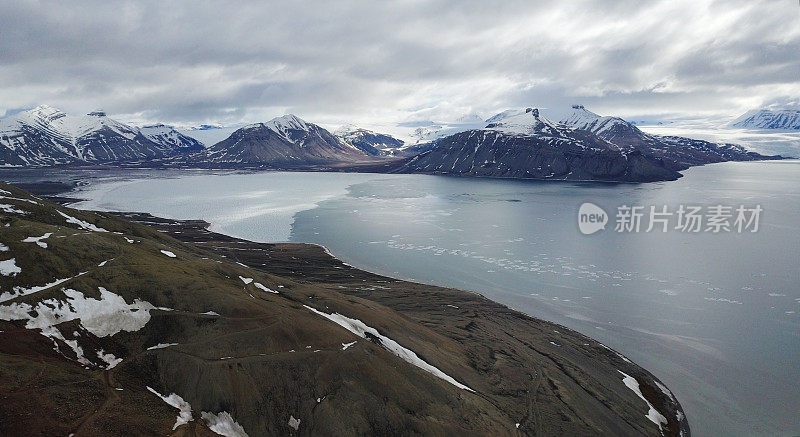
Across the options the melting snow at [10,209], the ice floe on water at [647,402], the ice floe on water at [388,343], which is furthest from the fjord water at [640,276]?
the melting snow at [10,209]

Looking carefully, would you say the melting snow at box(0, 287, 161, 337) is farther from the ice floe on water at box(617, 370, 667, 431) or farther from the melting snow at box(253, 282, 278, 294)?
the ice floe on water at box(617, 370, 667, 431)

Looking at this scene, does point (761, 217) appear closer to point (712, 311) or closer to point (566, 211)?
point (566, 211)

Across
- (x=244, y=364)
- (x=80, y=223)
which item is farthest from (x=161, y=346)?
(x=80, y=223)

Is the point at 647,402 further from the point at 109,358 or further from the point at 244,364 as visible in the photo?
the point at 109,358

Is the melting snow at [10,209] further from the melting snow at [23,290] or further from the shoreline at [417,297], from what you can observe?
the shoreline at [417,297]

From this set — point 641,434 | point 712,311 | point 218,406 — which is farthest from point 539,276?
point 218,406

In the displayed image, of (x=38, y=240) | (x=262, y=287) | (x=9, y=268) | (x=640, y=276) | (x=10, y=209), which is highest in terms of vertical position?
(x=10, y=209)

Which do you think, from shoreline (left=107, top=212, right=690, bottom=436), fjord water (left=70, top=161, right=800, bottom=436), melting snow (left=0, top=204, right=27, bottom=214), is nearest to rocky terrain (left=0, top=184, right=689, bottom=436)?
shoreline (left=107, top=212, right=690, bottom=436)
